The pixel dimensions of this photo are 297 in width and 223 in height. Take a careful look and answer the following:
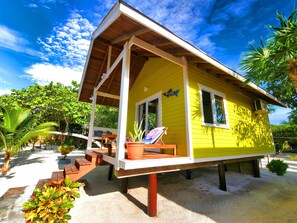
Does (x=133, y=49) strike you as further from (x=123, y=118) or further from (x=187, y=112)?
(x=123, y=118)

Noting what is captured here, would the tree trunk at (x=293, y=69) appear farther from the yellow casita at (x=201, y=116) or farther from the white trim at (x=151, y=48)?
the white trim at (x=151, y=48)

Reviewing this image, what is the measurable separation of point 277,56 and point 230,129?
2711mm

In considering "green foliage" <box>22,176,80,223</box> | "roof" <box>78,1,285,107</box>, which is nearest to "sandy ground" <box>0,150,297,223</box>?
"green foliage" <box>22,176,80,223</box>

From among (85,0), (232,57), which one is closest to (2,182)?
(85,0)

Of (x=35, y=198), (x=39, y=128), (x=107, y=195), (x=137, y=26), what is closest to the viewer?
(x=35, y=198)

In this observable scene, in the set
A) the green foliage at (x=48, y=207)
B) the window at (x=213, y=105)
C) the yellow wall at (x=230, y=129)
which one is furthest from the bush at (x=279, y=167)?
the green foliage at (x=48, y=207)

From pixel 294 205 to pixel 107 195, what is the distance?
18.1 ft

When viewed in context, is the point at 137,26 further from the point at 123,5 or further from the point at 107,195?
the point at 107,195

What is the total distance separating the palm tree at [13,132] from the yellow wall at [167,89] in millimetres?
5832

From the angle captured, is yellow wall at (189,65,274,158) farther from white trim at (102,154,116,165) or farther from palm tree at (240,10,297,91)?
white trim at (102,154,116,165)

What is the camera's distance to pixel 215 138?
15.4ft

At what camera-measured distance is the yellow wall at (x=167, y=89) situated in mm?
4280

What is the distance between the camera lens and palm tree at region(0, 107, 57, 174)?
6.39 metres

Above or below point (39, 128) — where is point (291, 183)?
below
